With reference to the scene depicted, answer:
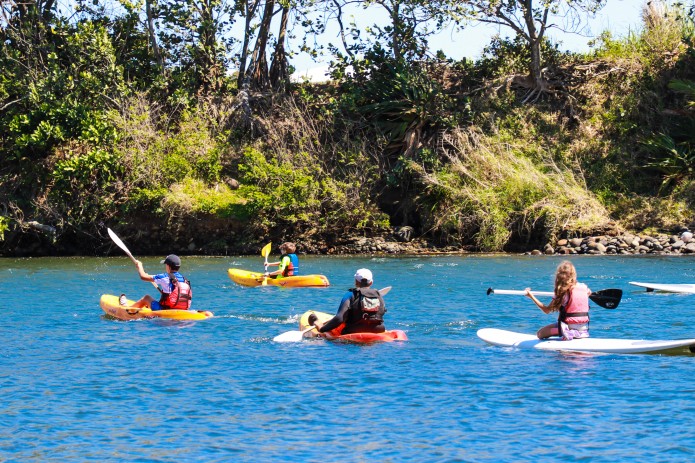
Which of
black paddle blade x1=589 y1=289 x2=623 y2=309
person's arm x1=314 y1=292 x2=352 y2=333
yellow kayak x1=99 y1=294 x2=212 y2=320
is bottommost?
yellow kayak x1=99 y1=294 x2=212 y2=320

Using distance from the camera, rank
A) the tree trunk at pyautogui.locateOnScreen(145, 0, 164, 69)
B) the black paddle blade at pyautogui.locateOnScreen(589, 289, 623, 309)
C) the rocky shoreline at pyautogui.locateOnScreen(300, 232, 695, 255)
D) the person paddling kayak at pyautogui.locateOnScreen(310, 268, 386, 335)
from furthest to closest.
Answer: the tree trunk at pyautogui.locateOnScreen(145, 0, 164, 69)
the rocky shoreline at pyautogui.locateOnScreen(300, 232, 695, 255)
the black paddle blade at pyautogui.locateOnScreen(589, 289, 623, 309)
the person paddling kayak at pyautogui.locateOnScreen(310, 268, 386, 335)

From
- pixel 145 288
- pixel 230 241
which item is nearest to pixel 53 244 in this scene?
pixel 230 241

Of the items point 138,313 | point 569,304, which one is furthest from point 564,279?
point 138,313

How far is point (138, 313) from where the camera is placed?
1633 centimetres

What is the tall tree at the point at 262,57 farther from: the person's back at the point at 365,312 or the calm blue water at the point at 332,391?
the person's back at the point at 365,312

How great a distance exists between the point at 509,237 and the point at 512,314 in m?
12.6

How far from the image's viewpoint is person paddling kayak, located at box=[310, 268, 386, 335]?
43.5ft

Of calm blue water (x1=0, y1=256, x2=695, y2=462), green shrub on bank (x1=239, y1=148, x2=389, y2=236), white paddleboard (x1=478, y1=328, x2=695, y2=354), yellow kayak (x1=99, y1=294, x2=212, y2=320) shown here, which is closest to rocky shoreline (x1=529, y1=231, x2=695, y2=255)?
green shrub on bank (x1=239, y1=148, x2=389, y2=236)

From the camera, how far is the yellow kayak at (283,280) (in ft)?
69.8

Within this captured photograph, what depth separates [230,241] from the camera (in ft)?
104

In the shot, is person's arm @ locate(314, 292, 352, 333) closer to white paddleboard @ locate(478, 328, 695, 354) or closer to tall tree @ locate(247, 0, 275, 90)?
white paddleboard @ locate(478, 328, 695, 354)

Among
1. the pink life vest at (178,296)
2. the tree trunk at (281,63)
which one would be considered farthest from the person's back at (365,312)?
the tree trunk at (281,63)

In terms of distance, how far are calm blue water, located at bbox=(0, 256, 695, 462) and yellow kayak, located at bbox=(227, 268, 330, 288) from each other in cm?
273

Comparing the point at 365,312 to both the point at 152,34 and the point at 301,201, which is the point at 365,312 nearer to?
the point at 301,201
